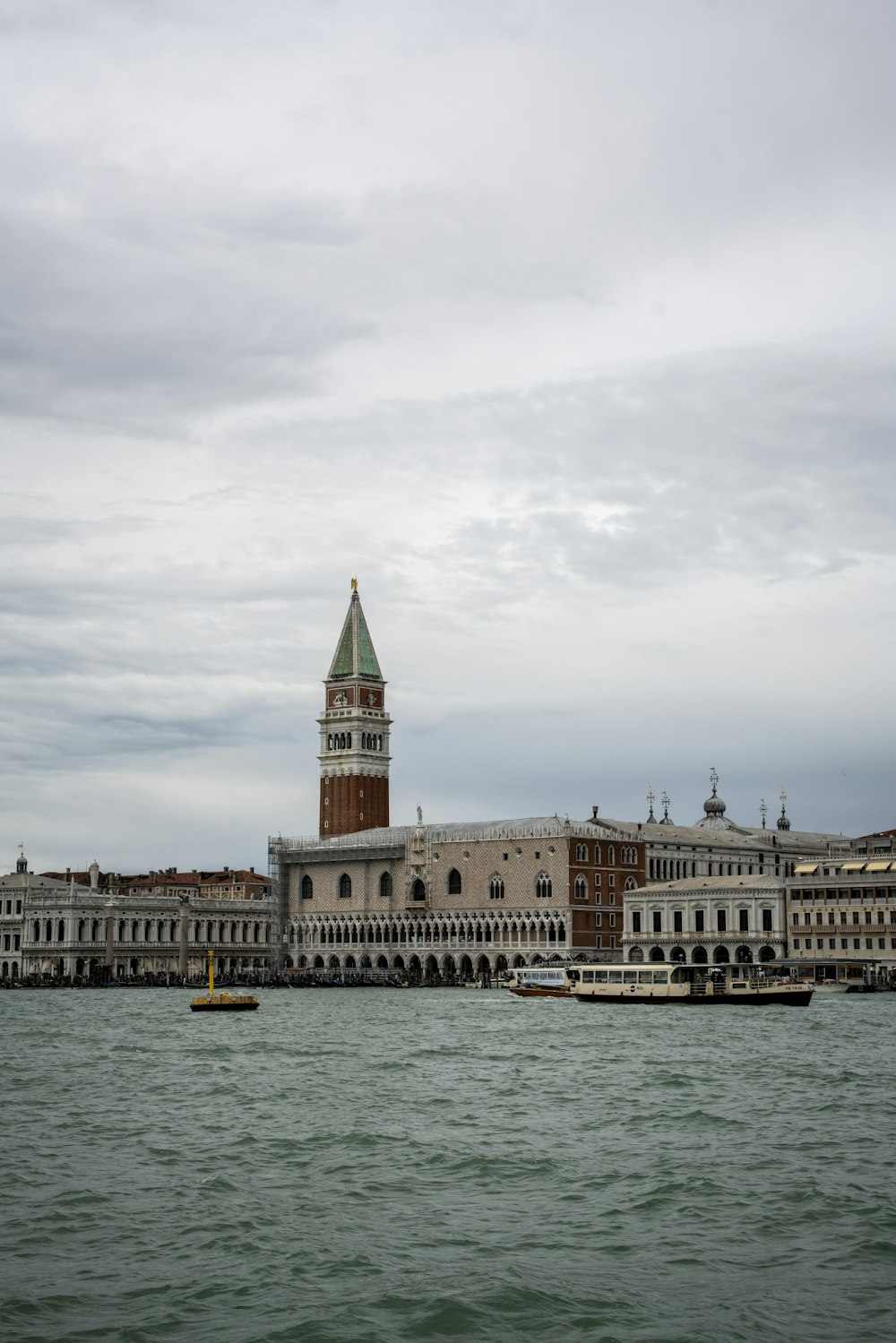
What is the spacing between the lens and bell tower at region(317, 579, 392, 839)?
528 feet

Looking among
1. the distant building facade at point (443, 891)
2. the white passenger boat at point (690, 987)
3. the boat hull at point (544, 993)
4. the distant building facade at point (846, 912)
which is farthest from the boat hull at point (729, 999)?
the distant building facade at point (443, 891)

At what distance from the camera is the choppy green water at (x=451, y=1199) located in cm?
1873

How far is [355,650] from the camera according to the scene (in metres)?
163

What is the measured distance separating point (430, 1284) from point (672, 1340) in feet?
10.8

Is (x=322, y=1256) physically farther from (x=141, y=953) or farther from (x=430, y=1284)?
(x=141, y=953)

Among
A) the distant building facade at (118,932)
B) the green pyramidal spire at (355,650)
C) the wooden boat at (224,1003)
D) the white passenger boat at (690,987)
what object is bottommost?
the wooden boat at (224,1003)

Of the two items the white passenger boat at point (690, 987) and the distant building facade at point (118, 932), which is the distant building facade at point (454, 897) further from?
the white passenger boat at point (690, 987)

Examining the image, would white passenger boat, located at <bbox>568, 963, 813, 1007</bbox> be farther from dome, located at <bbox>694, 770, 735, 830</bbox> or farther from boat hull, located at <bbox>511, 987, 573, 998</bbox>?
dome, located at <bbox>694, 770, 735, 830</bbox>

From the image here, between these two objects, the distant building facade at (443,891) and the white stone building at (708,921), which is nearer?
the white stone building at (708,921)

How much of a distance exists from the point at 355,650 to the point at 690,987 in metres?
84.5

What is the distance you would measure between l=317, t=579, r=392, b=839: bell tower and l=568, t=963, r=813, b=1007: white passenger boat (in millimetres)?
73319

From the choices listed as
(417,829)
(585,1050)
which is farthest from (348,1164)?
(417,829)

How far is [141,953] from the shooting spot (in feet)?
457

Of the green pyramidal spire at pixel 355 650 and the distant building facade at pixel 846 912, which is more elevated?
the green pyramidal spire at pixel 355 650
